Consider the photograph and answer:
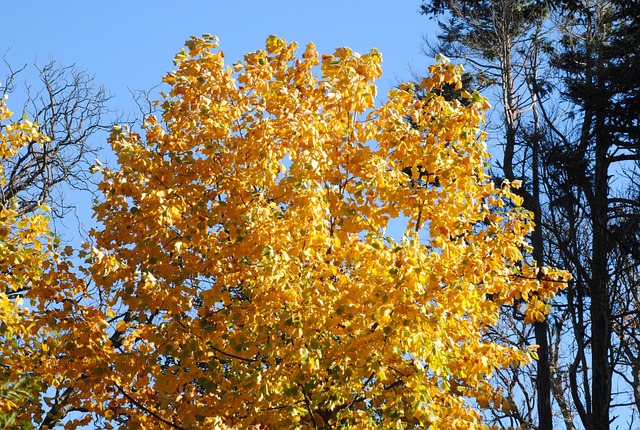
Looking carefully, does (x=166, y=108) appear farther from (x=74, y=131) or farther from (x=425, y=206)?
(x=74, y=131)

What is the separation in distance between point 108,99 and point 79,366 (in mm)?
9568

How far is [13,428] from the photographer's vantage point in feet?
24.7

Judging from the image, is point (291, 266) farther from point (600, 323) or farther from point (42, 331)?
point (600, 323)

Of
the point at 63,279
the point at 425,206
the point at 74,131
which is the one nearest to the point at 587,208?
the point at 425,206

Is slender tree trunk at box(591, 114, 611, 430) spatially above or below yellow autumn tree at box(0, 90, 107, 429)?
above

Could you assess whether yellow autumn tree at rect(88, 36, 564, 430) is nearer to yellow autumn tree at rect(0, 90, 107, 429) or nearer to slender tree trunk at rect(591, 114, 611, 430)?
yellow autumn tree at rect(0, 90, 107, 429)

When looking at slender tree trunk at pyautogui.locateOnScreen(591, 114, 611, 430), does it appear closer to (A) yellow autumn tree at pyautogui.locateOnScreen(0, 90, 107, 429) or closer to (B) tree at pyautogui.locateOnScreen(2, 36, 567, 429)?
(B) tree at pyautogui.locateOnScreen(2, 36, 567, 429)

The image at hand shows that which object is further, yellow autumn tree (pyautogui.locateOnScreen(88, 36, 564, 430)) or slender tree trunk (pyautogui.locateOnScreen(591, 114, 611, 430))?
slender tree trunk (pyautogui.locateOnScreen(591, 114, 611, 430))

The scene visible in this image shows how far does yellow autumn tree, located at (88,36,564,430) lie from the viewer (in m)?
6.75

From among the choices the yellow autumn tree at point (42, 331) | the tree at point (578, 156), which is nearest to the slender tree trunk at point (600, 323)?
the tree at point (578, 156)

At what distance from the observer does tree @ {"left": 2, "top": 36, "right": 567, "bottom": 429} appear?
22.2 feet

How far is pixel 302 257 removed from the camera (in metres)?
7.24

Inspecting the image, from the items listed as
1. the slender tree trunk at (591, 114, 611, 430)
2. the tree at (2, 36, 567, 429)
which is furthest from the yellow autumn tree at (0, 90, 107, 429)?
the slender tree trunk at (591, 114, 611, 430)

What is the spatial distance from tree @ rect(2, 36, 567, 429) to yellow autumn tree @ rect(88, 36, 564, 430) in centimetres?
2
